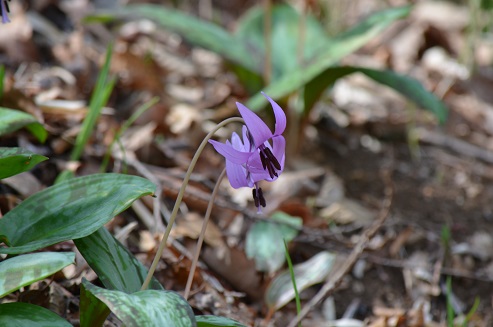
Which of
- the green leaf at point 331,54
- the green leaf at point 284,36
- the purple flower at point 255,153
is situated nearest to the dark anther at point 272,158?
the purple flower at point 255,153

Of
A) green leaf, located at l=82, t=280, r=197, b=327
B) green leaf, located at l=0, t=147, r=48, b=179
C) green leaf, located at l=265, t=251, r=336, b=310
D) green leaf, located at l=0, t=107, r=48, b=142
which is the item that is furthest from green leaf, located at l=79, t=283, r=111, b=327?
green leaf, located at l=265, t=251, r=336, b=310

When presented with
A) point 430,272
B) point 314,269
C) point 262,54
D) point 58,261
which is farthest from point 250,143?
point 262,54

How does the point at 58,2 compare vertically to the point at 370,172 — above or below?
above

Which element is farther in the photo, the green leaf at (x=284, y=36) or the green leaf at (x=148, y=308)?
the green leaf at (x=284, y=36)

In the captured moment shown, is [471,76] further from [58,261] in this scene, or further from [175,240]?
[58,261]

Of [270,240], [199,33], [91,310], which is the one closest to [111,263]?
[91,310]

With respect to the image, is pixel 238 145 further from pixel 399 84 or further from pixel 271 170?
pixel 399 84

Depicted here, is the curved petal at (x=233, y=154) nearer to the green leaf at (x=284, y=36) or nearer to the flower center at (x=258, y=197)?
the flower center at (x=258, y=197)
